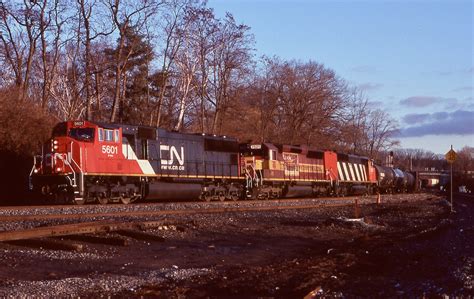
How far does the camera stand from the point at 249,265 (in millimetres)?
10797

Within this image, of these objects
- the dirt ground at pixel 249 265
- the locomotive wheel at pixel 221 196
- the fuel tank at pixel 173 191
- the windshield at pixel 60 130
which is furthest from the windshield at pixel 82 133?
the locomotive wheel at pixel 221 196

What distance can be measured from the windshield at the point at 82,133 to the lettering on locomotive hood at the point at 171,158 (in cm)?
413

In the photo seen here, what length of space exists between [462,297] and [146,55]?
3990 centimetres

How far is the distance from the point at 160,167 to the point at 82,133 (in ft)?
14.3

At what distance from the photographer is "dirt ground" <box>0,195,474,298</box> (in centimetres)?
802

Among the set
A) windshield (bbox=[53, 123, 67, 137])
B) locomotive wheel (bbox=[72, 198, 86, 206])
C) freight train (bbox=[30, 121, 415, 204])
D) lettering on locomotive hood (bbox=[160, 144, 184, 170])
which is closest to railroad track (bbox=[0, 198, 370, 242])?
locomotive wheel (bbox=[72, 198, 86, 206])

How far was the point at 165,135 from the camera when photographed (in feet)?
87.9

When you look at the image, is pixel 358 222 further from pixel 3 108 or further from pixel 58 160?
pixel 3 108

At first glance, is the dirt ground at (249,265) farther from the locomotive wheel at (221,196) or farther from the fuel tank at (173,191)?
the locomotive wheel at (221,196)

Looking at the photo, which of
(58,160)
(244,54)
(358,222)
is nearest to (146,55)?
(244,54)

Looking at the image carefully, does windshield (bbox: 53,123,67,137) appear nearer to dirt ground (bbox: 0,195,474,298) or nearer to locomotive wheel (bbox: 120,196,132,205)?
locomotive wheel (bbox: 120,196,132,205)

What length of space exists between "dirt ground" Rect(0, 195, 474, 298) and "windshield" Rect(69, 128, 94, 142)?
7.77 meters

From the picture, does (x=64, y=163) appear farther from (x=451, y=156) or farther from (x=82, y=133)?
(x=451, y=156)

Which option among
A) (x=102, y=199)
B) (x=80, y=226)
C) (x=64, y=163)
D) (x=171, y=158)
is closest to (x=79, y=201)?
(x=102, y=199)
